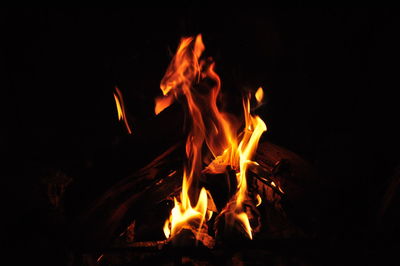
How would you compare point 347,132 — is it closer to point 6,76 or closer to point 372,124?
point 372,124

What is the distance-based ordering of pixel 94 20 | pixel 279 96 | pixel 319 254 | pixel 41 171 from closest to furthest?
pixel 319 254 < pixel 41 171 < pixel 94 20 < pixel 279 96

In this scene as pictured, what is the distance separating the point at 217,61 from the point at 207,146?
2.17ft

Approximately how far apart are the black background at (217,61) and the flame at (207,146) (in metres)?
0.39

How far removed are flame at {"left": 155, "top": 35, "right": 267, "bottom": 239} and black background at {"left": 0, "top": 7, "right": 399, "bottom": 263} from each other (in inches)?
15.4

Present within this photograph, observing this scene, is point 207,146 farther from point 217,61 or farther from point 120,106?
point 120,106

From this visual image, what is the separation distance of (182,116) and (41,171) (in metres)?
1.09

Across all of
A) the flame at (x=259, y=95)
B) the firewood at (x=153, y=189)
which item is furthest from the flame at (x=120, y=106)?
the flame at (x=259, y=95)

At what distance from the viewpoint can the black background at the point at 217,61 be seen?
2527 mm

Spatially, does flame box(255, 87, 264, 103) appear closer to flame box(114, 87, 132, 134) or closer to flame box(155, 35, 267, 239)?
flame box(155, 35, 267, 239)

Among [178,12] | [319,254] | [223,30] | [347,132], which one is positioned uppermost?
[178,12]

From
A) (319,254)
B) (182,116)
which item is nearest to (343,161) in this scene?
(319,254)

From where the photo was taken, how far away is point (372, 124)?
2623 mm

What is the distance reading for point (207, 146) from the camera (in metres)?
2.06

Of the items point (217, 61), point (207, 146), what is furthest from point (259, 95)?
point (207, 146)
